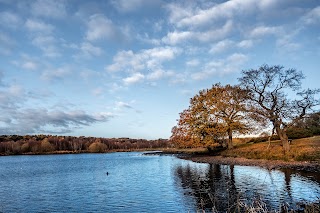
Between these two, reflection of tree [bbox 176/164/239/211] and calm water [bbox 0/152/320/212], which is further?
calm water [bbox 0/152/320/212]

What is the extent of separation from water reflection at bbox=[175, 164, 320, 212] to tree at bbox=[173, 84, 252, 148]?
84.9ft

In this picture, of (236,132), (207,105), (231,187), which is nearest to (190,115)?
(207,105)

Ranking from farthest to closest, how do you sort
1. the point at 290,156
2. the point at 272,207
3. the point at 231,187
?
1. the point at 290,156
2. the point at 231,187
3. the point at 272,207

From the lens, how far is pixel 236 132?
204 ft

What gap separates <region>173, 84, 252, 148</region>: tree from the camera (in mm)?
60812

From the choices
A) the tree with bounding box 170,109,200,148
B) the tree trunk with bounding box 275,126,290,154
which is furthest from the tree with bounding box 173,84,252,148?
the tree trunk with bounding box 275,126,290,154

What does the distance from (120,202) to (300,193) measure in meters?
14.2

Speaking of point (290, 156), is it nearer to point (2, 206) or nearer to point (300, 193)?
point (300, 193)

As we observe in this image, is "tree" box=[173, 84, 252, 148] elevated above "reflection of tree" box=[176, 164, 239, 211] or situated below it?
above

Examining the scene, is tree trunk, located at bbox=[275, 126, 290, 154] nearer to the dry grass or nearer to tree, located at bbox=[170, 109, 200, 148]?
the dry grass

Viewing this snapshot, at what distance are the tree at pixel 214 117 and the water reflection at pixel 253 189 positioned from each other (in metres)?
25.9

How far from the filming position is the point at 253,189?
25.8 m

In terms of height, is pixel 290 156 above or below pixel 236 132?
below

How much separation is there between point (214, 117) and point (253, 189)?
37.5 m
